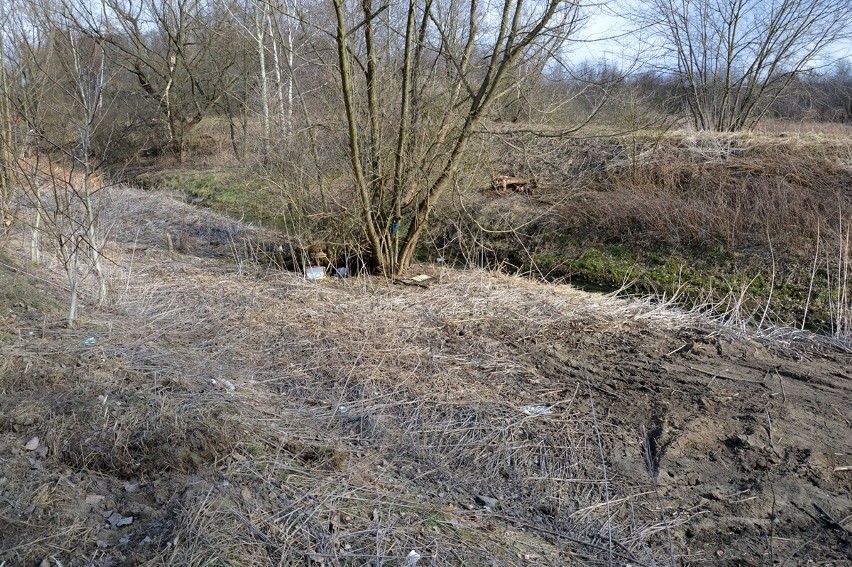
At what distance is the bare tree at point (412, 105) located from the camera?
24.8ft

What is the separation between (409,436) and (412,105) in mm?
4902

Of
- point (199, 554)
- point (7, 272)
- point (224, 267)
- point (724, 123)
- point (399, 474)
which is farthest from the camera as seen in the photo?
point (724, 123)

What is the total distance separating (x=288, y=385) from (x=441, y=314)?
6.72ft

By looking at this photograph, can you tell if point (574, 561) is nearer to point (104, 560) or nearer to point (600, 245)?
point (104, 560)

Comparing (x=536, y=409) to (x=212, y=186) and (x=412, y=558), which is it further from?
(x=212, y=186)

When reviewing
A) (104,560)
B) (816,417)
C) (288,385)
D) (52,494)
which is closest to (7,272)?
(288,385)

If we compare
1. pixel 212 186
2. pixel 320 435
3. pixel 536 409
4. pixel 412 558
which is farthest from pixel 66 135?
pixel 212 186

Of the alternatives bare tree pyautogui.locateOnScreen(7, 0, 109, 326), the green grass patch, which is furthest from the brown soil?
the green grass patch

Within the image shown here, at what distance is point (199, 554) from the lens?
2.76 meters

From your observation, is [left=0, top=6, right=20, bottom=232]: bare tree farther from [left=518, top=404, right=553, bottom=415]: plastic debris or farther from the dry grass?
[left=518, top=404, right=553, bottom=415]: plastic debris

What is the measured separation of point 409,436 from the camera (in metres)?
4.24

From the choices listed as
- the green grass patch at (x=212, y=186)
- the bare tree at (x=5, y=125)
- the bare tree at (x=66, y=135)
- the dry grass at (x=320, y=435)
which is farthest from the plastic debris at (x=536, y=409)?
the green grass patch at (x=212, y=186)

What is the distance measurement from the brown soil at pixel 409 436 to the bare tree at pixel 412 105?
6.51 ft

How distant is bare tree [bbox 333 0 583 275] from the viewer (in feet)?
24.8
